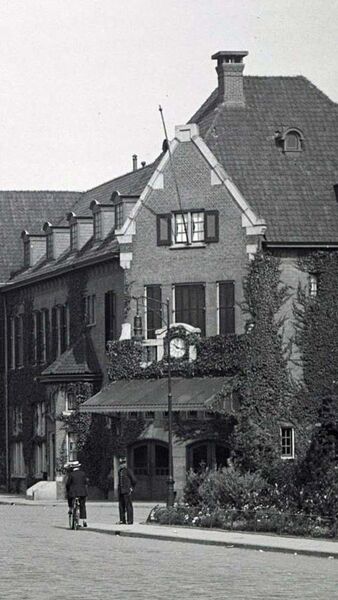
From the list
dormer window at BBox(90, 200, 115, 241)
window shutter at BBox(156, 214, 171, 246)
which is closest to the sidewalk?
window shutter at BBox(156, 214, 171, 246)

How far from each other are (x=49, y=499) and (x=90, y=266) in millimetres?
9670

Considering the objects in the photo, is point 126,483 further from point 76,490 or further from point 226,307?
point 226,307

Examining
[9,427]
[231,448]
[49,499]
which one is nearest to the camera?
[231,448]

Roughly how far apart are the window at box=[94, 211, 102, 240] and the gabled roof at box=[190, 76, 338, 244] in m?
5.75

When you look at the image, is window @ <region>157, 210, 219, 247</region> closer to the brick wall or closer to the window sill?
the window sill

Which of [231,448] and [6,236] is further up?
[6,236]

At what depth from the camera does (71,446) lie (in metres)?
66.3

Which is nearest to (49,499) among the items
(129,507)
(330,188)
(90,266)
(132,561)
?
(90,266)

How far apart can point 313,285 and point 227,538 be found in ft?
86.3

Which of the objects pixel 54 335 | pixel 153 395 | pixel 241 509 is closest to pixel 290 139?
pixel 153 395

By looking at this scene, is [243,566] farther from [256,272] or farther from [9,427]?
[9,427]

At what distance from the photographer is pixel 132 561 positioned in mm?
29203

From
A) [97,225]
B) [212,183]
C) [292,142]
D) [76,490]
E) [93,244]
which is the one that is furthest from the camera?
[93,244]

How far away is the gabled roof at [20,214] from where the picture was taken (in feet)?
265
